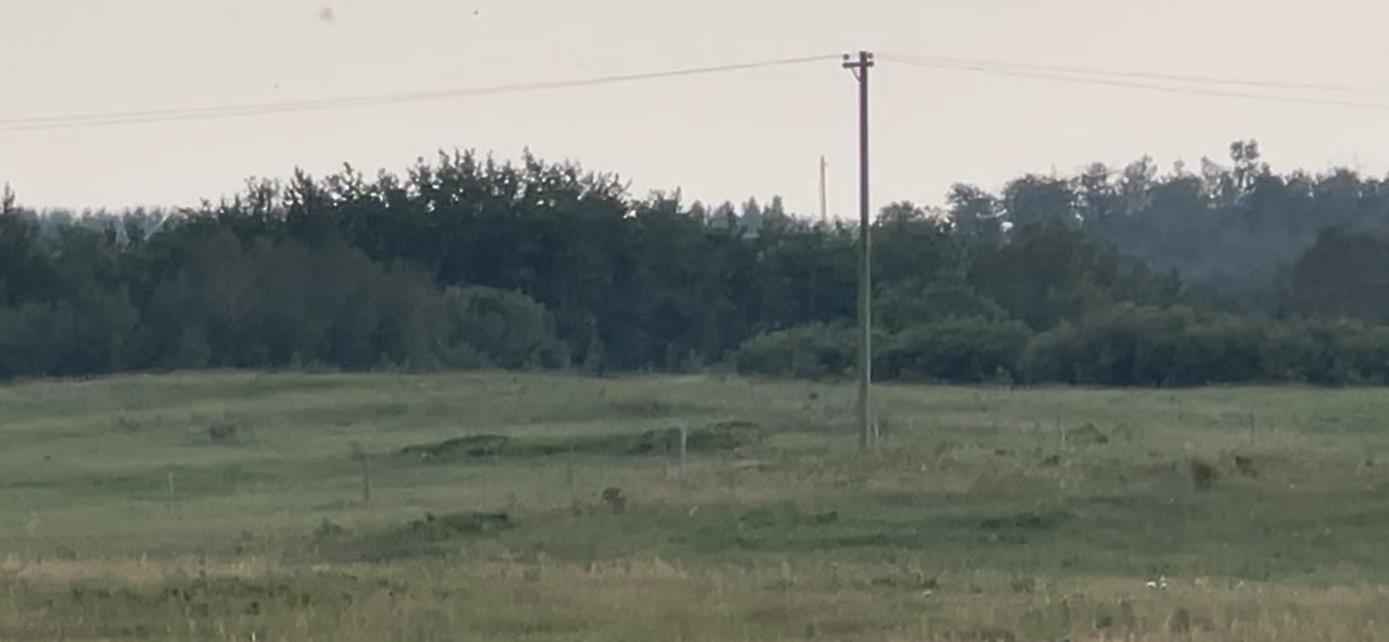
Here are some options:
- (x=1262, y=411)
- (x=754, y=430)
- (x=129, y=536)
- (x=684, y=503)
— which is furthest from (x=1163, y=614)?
(x=1262, y=411)

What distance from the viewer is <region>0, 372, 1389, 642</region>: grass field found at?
1736 centimetres

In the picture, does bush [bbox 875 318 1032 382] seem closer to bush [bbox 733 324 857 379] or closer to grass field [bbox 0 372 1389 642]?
bush [bbox 733 324 857 379]

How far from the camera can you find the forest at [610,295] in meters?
77.8

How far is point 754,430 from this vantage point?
1828 inches

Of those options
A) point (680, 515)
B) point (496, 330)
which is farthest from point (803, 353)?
point (680, 515)

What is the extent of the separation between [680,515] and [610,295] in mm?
65931

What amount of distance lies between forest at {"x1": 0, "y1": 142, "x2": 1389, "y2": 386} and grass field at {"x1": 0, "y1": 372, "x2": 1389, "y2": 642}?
15.1 meters

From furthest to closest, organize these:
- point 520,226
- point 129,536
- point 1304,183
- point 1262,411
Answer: point 1304,183
point 520,226
point 1262,411
point 129,536

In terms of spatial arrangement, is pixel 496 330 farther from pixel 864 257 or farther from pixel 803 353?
pixel 864 257

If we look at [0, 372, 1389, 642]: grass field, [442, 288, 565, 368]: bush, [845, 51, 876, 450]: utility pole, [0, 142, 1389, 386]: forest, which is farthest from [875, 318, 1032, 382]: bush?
[845, 51, 876, 450]: utility pole

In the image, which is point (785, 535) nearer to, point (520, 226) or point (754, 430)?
point (754, 430)

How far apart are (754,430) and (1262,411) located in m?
14.6

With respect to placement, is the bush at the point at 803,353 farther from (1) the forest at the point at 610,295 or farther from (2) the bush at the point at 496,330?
(2) the bush at the point at 496,330

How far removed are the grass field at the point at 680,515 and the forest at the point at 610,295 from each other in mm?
15060
